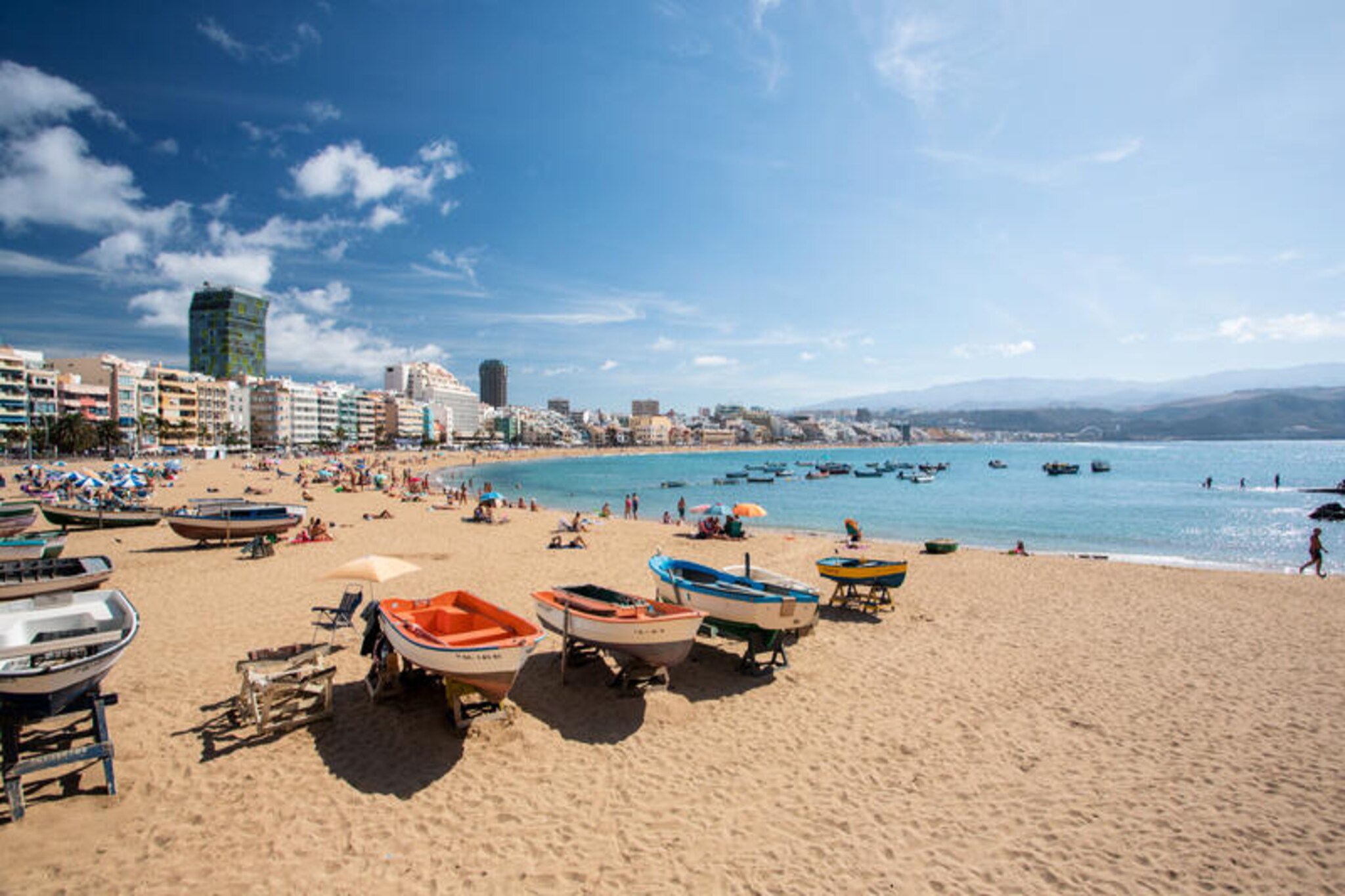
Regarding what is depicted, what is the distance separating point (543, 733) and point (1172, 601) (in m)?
15.9

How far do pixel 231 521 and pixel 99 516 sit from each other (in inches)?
306

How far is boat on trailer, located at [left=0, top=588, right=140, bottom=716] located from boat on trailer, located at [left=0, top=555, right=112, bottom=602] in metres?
4.23

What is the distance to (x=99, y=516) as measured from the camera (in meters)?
22.3

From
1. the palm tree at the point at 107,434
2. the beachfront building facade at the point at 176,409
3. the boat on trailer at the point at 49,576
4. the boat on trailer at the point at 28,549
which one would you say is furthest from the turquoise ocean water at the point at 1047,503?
the beachfront building facade at the point at 176,409

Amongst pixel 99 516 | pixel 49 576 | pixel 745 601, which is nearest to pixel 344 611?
pixel 745 601

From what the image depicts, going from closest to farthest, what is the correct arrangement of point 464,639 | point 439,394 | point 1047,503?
point 464,639 → point 1047,503 → point 439,394

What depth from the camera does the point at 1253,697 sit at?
9.08 meters

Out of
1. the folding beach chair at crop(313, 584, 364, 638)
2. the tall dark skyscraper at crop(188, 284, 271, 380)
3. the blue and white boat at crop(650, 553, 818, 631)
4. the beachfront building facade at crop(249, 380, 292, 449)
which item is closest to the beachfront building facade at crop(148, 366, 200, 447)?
the beachfront building facade at crop(249, 380, 292, 449)

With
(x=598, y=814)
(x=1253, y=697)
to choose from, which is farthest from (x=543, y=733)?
(x=1253, y=697)

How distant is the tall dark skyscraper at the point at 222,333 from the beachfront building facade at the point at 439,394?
3694cm

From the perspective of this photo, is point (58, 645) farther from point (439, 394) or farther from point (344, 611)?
point (439, 394)

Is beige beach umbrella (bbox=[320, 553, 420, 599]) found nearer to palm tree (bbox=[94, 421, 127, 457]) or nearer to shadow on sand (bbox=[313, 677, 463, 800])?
shadow on sand (bbox=[313, 677, 463, 800])

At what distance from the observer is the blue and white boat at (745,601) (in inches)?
364

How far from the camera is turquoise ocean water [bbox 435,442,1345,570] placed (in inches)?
1156
